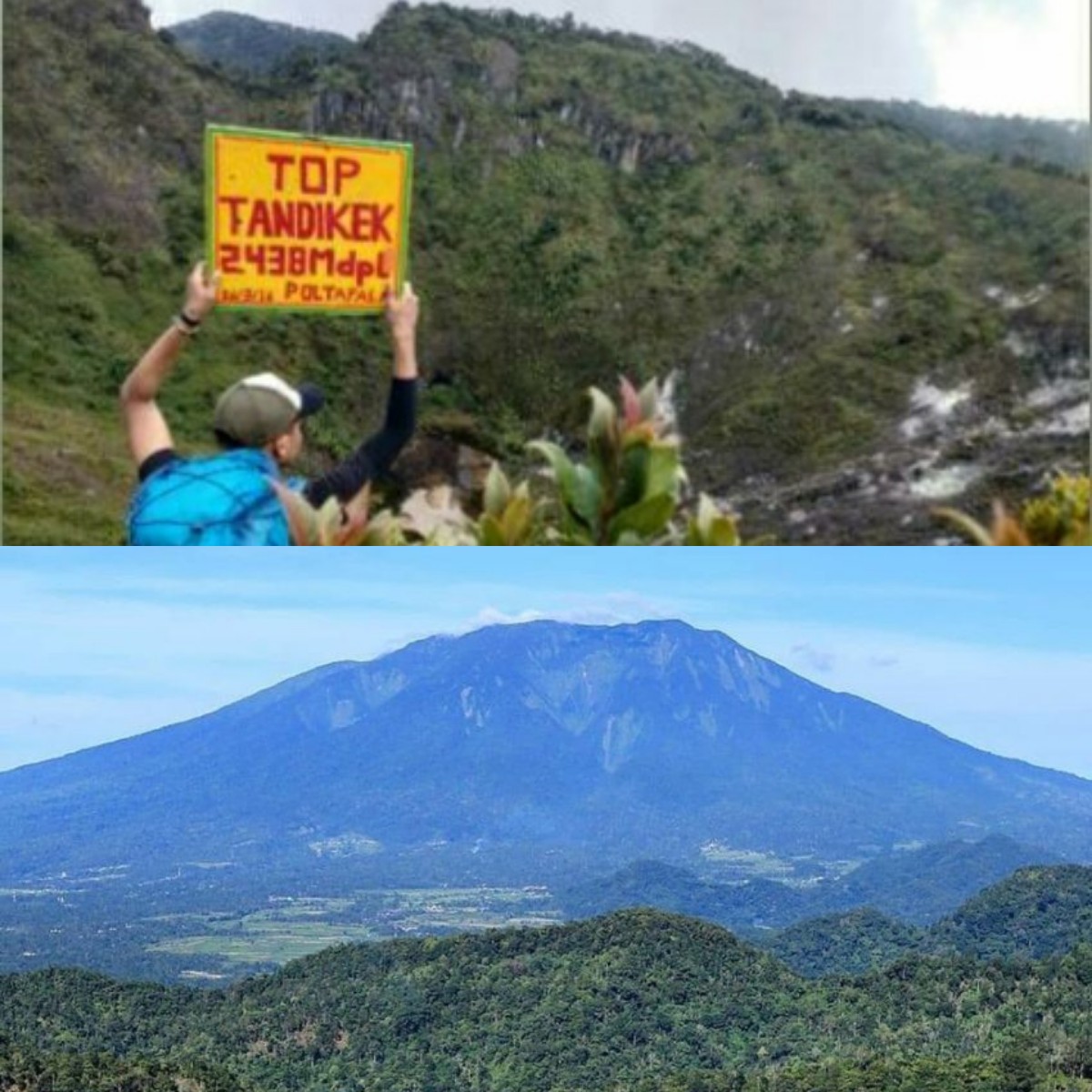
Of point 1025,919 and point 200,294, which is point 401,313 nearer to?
point 200,294

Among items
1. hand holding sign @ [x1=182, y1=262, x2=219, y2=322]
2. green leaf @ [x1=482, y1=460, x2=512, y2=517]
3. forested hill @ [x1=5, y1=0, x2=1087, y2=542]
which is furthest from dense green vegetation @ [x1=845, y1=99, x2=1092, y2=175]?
green leaf @ [x1=482, y1=460, x2=512, y2=517]

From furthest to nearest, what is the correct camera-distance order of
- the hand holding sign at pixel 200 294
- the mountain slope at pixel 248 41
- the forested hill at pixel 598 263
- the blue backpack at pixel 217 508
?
the forested hill at pixel 598 263 → the mountain slope at pixel 248 41 → the hand holding sign at pixel 200 294 → the blue backpack at pixel 217 508

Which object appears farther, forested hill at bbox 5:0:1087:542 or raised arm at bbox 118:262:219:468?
forested hill at bbox 5:0:1087:542

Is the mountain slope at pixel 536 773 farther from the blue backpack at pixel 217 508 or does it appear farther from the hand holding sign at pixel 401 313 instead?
the hand holding sign at pixel 401 313

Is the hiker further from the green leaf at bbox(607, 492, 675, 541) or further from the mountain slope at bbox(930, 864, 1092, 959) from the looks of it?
the mountain slope at bbox(930, 864, 1092, 959)

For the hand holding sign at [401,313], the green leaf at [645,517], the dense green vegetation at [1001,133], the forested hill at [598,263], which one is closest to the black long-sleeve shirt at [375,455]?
the hand holding sign at [401,313]

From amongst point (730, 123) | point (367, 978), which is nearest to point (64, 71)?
point (730, 123)

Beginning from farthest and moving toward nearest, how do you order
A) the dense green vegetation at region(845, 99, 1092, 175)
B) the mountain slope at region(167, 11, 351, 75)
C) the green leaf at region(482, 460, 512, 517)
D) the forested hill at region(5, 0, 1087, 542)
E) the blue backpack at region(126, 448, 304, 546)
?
the dense green vegetation at region(845, 99, 1092, 175) → the forested hill at region(5, 0, 1087, 542) → the mountain slope at region(167, 11, 351, 75) → the green leaf at region(482, 460, 512, 517) → the blue backpack at region(126, 448, 304, 546)
